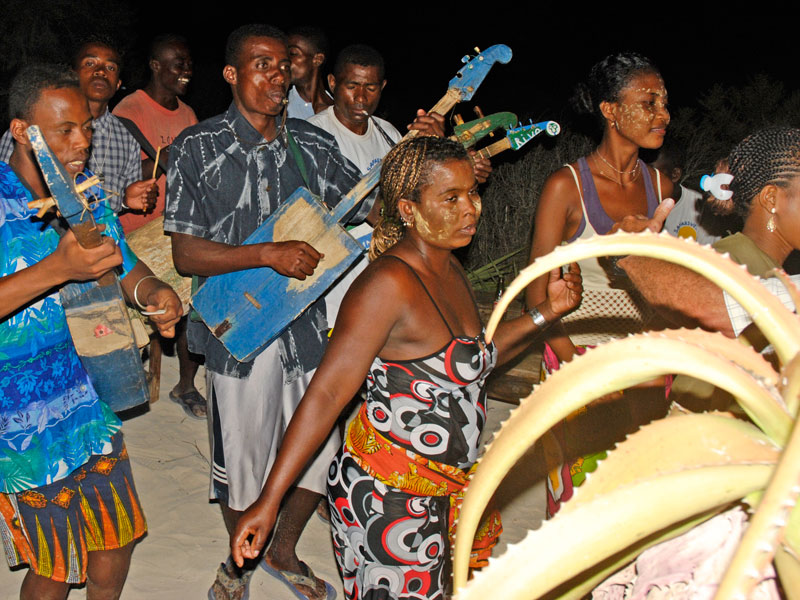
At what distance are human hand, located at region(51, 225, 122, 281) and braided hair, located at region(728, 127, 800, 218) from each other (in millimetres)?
1783

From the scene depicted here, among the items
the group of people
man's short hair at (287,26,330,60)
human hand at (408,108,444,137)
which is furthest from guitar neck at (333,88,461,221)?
man's short hair at (287,26,330,60)

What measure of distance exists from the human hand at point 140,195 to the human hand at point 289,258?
144 cm

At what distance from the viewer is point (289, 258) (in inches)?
114

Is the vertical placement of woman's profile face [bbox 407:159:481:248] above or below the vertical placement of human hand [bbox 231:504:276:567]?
above

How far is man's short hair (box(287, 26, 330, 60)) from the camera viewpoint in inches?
203

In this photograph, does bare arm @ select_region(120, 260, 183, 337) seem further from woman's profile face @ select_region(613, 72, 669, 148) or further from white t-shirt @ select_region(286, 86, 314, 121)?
white t-shirt @ select_region(286, 86, 314, 121)

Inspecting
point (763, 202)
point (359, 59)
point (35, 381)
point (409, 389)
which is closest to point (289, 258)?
point (409, 389)

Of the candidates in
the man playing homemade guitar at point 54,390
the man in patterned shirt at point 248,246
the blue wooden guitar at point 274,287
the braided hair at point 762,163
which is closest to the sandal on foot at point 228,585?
the man in patterned shirt at point 248,246

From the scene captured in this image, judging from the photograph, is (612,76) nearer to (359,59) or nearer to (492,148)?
(492,148)

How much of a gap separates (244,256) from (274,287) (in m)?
0.21

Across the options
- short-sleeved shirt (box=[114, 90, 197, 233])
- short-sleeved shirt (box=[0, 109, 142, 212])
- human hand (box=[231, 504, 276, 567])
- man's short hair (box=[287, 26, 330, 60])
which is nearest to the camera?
human hand (box=[231, 504, 276, 567])

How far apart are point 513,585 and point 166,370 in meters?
5.27

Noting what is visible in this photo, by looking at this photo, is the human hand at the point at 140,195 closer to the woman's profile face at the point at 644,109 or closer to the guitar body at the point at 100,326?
the guitar body at the point at 100,326

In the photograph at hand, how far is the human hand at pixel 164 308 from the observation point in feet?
8.02
